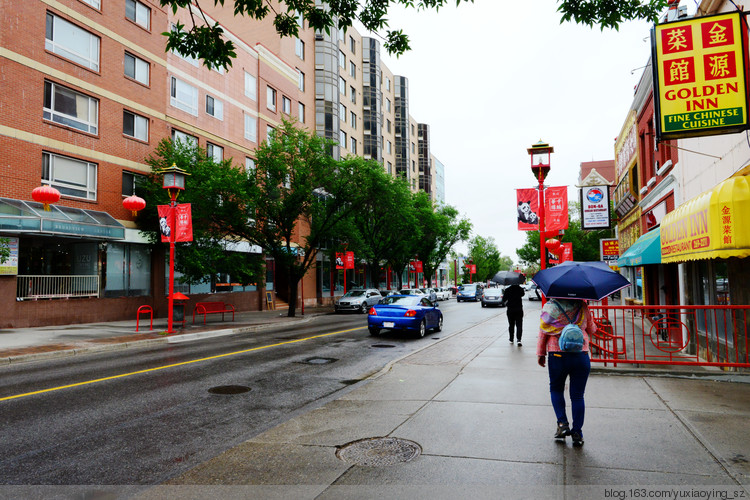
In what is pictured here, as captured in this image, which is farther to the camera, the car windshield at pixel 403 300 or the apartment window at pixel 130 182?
the apartment window at pixel 130 182

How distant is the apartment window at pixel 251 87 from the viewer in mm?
31034

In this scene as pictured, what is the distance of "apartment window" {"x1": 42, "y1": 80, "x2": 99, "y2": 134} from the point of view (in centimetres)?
1838

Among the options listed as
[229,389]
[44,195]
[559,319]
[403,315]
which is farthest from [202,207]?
[559,319]

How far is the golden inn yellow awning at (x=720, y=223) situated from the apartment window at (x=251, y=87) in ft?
93.5

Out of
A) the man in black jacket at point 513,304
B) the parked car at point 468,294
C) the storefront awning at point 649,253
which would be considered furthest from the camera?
the parked car at point 468,294

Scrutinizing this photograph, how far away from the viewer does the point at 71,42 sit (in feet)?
63.3

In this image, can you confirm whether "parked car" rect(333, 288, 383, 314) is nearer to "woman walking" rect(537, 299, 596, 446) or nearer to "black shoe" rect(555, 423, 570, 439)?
"woman walking" rect(537, 299, 596, 446)

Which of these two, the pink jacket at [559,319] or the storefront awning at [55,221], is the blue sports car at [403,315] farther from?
the storefront awning at [55,221]

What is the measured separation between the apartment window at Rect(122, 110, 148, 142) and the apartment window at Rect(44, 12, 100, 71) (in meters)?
2.33

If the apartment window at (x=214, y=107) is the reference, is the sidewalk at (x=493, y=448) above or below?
below

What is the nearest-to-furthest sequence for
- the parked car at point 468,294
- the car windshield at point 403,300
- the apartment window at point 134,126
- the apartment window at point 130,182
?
the car windshield at point 403,300, the apartment window at point 130,182, the apartment window at point 134,126, the parked car at point 468,294

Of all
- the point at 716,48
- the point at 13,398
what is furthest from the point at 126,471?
the point at 716,48

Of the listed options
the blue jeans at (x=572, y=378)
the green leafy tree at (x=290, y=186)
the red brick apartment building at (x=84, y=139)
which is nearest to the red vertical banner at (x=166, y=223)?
the red brick apartment building at (x=84, y=139)

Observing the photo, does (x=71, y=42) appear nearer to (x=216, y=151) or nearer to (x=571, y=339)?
(x=216, y=151)
